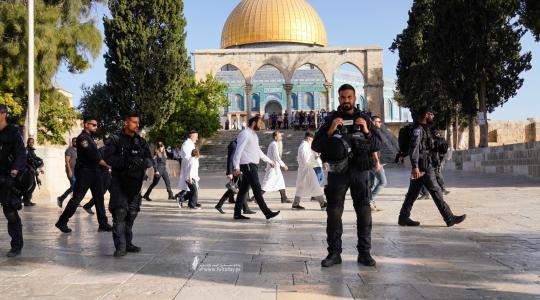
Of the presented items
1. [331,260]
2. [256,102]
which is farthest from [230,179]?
[256,102]

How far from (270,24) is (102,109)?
2051 cm

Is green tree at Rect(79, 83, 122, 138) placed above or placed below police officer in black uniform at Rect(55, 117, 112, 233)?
above

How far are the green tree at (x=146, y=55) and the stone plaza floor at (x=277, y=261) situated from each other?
2079 centimetres

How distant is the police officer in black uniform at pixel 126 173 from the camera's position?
19.6 feet

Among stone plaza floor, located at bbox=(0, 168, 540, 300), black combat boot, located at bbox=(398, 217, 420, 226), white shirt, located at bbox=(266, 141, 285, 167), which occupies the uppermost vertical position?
white shirt, located at bbox=(266, 141, 285, 167)

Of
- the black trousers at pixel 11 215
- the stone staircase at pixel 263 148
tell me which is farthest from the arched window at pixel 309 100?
the black trousers at pixel 11 215

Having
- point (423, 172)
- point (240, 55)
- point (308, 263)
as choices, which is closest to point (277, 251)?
point (308, 263)

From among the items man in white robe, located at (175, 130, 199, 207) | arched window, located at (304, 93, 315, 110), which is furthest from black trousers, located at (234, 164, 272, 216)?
arched window, located at (304, 93, 315, 110)

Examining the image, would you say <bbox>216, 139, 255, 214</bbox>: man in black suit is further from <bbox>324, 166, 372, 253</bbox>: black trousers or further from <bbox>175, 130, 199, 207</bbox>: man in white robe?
<bbox>324, 166, 372, 253</bbox>: black trousers

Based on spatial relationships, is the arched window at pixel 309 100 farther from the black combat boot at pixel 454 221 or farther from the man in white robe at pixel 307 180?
the black combat boot at pixel 454 221

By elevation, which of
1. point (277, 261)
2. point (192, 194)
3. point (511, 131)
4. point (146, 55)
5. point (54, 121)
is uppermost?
point (146, 55)

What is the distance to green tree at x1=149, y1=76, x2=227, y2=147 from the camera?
32.3m

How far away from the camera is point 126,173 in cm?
602

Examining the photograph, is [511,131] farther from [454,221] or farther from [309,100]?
[454,221]
